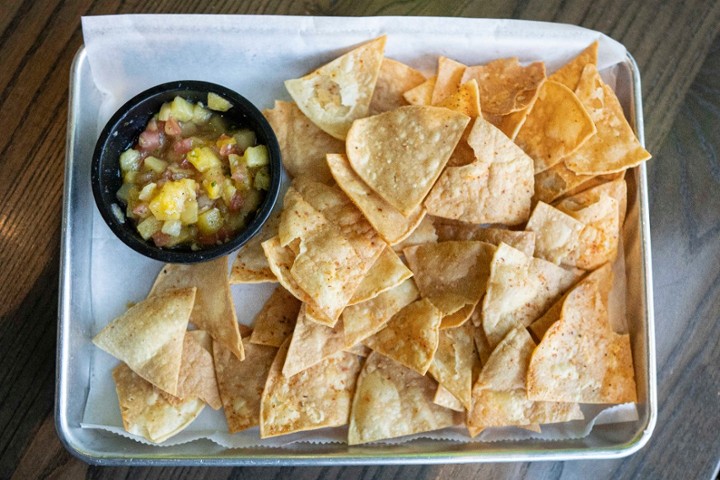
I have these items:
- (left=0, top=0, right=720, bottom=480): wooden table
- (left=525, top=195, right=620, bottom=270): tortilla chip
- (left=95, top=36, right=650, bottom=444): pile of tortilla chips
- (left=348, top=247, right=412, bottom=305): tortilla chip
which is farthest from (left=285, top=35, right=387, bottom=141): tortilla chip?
(left=525, top=195, right=620, bottom=270): tortilla chip

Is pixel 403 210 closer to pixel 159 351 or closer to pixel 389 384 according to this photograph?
pixel 389 384

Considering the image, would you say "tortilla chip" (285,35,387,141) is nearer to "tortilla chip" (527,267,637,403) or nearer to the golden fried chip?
the golden fried chip

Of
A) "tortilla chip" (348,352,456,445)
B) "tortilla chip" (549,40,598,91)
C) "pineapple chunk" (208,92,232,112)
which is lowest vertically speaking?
"tortilla chip" (348,352,456,445)

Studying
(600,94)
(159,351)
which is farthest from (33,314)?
(600,94)

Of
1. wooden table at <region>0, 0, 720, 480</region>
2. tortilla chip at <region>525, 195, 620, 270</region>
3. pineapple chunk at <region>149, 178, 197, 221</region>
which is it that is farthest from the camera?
wooden table at <region>0, 0, 720, 480</region>

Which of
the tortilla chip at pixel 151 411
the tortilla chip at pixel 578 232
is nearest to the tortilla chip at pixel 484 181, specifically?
the tortilla chip at pixel 578 232

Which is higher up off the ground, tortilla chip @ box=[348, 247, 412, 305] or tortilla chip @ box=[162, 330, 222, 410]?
tortilla chip @ box=[348, 247, 412, 305]

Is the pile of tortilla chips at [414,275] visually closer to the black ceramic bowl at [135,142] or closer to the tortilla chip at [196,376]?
the tortilla chip at [196,376]
